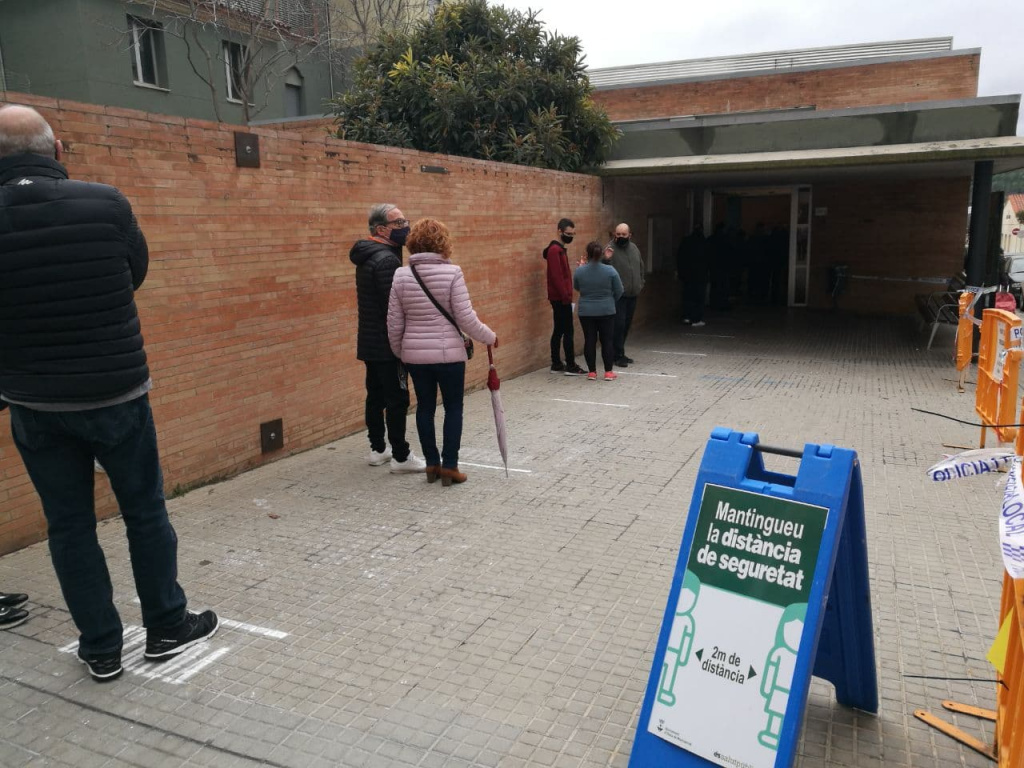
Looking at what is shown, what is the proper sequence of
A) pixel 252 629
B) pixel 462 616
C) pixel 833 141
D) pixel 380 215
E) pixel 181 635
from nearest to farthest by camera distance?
pixel 181 635 < pixel 252 629 < pixel 462 616 < pixel 380 215 < pixel 833 141

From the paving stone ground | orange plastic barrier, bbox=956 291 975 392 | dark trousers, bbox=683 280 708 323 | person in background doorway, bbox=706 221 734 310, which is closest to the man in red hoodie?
the paving stone ground

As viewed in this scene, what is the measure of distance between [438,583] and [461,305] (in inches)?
81.9

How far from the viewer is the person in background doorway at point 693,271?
48.0ft

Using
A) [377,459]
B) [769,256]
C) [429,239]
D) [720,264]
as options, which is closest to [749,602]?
[429,239]

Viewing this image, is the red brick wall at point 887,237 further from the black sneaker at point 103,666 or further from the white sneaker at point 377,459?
the black sneaker at point 103,666

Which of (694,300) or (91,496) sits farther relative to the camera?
(694,300)

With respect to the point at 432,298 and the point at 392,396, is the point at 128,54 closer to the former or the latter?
the point at 392,396

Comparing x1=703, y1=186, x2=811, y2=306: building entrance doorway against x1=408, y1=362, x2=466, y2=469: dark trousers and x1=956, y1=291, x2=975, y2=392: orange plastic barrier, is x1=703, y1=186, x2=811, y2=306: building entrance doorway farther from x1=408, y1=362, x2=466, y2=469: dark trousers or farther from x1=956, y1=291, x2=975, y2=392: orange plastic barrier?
x1=408, y1=362, x2=466, y2=469: dark trousers

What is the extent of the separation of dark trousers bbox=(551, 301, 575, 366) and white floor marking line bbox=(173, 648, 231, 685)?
746 centimetres

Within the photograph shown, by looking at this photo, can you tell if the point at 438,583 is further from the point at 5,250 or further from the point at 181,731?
→ the point at 5,250

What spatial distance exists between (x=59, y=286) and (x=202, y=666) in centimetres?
171

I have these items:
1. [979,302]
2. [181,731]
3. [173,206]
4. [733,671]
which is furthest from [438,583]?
[979,302]

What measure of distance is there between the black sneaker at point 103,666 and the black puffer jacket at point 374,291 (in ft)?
9.96

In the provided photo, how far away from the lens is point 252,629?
380cm
